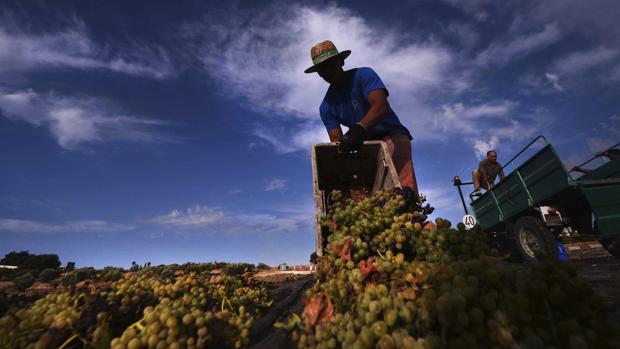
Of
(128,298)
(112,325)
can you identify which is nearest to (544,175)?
(128,298)

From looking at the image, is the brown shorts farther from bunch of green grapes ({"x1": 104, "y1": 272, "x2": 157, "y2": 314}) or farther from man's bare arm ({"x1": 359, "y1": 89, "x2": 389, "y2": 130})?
bunch of green grapes ({"x1": 104, "y1": 272, "x2": 157, "y2": 314})

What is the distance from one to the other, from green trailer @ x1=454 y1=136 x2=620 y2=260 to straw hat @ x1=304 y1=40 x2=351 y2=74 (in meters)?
6.46

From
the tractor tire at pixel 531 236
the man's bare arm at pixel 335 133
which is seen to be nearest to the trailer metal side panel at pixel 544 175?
the tractor tire at pixel 531 236

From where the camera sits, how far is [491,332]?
119 centimetres

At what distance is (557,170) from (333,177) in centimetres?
647

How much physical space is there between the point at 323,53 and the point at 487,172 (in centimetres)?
972

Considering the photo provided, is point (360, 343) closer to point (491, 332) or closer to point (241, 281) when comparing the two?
point (491, 332)

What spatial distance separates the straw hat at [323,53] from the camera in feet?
16.0

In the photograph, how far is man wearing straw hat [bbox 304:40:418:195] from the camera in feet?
14.5

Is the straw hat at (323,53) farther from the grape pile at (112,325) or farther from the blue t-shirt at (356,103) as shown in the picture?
the grape pile at (112,325)

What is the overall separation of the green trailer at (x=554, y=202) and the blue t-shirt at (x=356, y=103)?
5.26 metres

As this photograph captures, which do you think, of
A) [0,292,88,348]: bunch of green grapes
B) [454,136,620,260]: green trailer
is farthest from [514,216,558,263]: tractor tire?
[0,292,88,348]: bunch of green grapes

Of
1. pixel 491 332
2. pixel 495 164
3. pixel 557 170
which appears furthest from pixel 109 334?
pixel 495 164

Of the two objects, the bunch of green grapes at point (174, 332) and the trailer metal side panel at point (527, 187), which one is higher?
the trailer metal side panel at point (527, 187)
